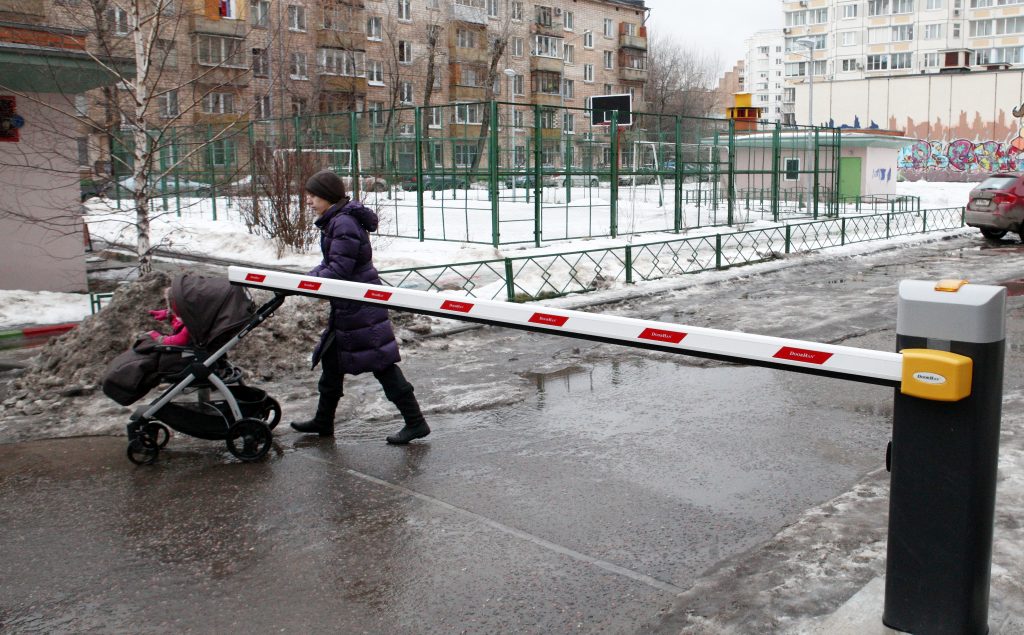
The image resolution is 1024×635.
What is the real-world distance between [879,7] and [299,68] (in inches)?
2351

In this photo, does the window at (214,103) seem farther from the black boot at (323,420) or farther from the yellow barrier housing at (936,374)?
the yellow barrier housing at (936,374)

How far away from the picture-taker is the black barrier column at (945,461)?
9.33 feet

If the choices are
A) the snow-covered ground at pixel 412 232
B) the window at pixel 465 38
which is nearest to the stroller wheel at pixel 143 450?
the snow-covered ground at pixel 412 232

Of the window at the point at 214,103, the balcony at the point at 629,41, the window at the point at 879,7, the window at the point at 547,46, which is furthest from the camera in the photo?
the window at the point at 879,7

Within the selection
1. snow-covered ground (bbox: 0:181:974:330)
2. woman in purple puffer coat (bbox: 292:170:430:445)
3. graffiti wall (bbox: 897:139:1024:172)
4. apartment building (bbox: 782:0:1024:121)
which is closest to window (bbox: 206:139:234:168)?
snow-covered ground (bbox: 0:181:974:330)

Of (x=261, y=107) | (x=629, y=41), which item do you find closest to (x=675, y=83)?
(x=629, y=41)

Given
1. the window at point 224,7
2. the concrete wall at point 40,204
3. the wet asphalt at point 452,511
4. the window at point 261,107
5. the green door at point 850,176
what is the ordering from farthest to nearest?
the green door at point 850,176 → the window at point 261,107 → the window at point 224,7 → the concrete wall at point 40,204 → the wet asphalt at point 452,511

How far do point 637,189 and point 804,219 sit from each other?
5.72 metres

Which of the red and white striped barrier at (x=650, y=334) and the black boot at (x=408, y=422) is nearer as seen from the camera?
the red and white striped barrier at (x=650, y=334)

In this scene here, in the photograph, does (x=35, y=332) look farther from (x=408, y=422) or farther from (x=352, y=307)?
(x=408, y=422)

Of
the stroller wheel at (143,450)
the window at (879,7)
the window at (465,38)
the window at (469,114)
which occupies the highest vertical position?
the window at (879,7)

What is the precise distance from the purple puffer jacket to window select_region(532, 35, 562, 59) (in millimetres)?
63626

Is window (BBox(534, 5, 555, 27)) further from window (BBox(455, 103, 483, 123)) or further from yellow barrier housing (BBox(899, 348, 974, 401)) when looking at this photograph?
yellow barrier housing (BBox(899, 348, 974, 401))

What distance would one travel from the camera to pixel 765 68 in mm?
152875
